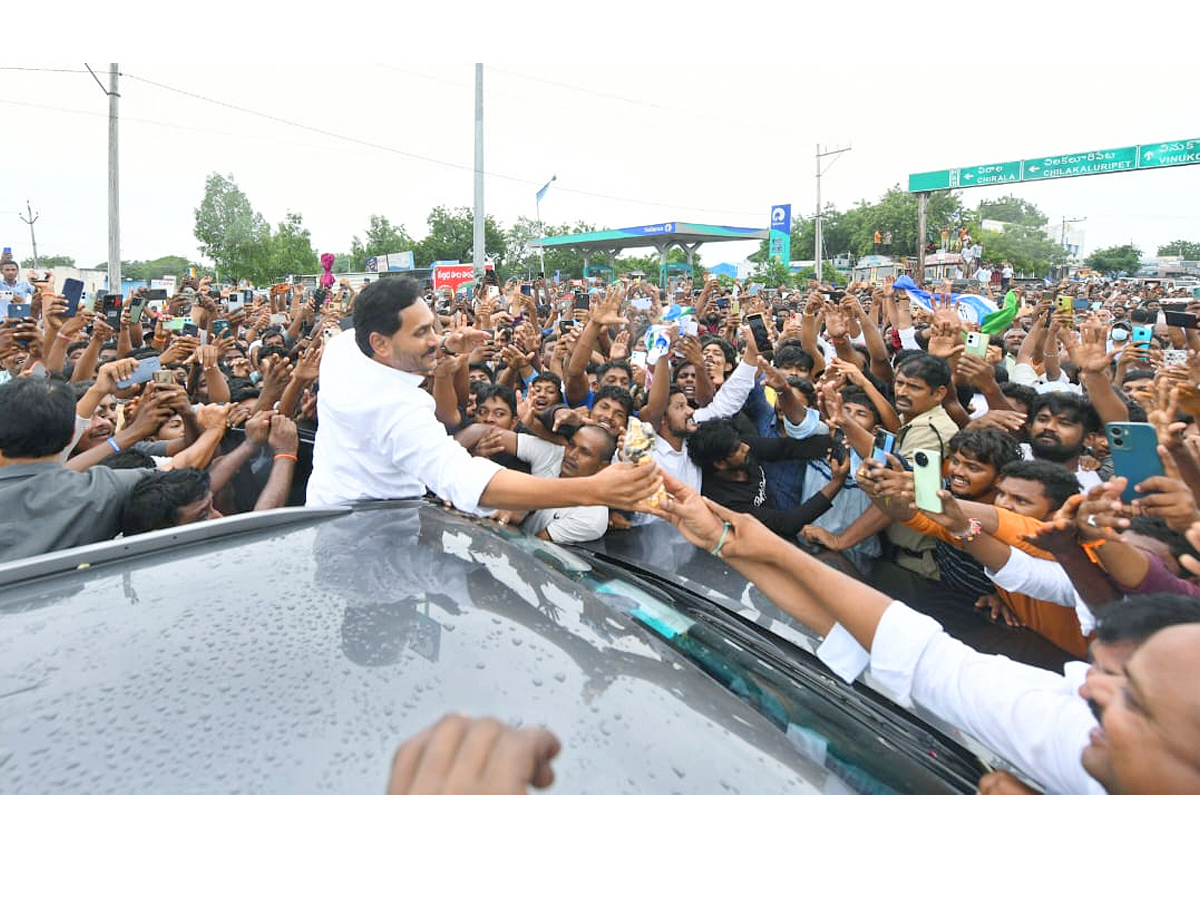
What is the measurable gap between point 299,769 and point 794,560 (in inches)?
44.7

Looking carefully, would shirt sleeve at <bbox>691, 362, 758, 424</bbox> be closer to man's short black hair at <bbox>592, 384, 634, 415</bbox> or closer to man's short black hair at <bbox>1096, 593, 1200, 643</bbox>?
man's short black hair at <bbox>592, 384, 634, 415</bbox>

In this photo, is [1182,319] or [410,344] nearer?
[410,344]

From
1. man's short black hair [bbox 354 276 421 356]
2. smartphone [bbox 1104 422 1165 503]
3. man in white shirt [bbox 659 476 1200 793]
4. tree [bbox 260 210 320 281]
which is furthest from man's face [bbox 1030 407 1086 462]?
tree [bbox 260 210 320 281]

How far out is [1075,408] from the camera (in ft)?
12.6

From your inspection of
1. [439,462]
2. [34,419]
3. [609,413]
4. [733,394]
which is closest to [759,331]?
[733,394]

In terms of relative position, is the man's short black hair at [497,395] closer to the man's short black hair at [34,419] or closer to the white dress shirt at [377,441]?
the white dress shirt at [377,441]

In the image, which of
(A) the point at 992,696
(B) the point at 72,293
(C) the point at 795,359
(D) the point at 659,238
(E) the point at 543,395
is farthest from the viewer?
(D) the point at 659,238

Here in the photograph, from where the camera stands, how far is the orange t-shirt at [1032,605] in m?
2.65

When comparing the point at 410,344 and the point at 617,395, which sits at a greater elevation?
the point at 410,344

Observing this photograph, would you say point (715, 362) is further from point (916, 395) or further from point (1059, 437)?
point (1059, 437)

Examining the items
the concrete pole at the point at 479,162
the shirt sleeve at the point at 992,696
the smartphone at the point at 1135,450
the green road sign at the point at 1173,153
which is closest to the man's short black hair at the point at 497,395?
the smartphone at the point at 1135,450

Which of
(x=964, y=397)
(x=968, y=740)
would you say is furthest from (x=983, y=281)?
(x=968, y=740)

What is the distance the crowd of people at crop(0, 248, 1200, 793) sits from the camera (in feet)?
4.81

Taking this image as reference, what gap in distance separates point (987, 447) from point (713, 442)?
142 cm
